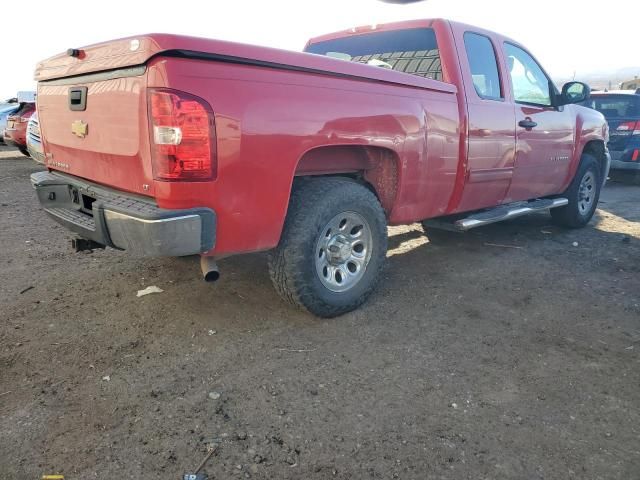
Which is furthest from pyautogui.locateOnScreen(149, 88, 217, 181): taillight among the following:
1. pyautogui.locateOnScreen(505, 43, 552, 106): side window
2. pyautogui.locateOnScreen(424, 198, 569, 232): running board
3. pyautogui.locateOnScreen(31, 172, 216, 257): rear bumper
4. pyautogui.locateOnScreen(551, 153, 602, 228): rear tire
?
pyautogui.locateOnScreen(551, 153, 602, 228): rear tire

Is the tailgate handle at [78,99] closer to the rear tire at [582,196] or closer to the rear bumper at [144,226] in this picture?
the rear bumper at [144,226]

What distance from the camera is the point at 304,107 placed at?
2840 mm

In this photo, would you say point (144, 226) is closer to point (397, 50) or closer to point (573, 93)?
point (397, 50)

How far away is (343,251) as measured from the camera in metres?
3.45

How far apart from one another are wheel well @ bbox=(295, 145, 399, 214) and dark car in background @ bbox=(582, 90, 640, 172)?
7.15 meters

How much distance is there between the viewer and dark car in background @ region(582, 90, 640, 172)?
895 centimetres

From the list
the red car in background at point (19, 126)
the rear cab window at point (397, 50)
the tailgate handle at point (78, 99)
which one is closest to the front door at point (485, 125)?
the rear cab window at point (397, 50)

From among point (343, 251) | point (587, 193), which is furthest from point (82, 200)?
point (587, 193)

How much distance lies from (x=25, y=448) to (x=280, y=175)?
70.0 inches

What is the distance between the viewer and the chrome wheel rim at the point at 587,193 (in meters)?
6.14

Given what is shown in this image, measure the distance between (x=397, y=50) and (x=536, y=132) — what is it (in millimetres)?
1675

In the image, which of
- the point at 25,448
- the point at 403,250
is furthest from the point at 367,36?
the point at 25,448

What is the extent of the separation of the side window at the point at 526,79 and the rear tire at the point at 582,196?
1.20 m

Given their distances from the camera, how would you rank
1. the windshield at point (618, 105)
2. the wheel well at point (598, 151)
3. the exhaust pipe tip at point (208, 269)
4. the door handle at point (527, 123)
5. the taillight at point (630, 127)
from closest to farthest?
the exhaust pipe tip at point (208, 269), the door handle at point (527, 123), the wheel well at point (598, 151), the taillight at point (630, 127), the windshield at point (618, 105)
